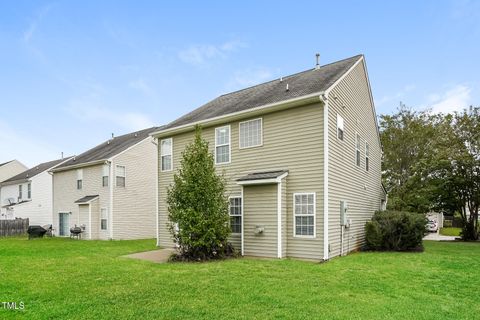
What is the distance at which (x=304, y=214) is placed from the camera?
1101 centimetres

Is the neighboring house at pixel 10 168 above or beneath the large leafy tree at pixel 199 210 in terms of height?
above

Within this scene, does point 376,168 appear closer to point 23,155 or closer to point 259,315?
point 259,315

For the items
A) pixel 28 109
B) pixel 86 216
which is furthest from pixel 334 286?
pixel 28 109

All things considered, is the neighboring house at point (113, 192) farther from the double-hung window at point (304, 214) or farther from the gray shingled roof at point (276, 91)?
the double-hung window at point (304, 214)

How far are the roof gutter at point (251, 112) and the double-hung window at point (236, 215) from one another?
3.14 metres

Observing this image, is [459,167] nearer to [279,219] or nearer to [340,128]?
[340,128]

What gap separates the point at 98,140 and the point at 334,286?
1023 inches

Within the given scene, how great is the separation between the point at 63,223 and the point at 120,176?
23.4 ft

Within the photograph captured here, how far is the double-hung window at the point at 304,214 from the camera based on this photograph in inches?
426

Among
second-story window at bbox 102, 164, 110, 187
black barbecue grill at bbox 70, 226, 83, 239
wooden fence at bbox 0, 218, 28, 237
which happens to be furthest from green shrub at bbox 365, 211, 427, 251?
wooden fence at bbox 0, 218, 28, 237

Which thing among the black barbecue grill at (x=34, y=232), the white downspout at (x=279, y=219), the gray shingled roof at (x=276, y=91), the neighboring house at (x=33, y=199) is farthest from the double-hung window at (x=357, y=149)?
the neighboring house at (x=33, y=199)

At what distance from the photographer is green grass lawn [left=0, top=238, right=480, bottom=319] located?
532 centimetres

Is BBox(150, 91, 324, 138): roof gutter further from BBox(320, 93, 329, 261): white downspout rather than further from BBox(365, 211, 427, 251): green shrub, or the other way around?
BBox(365, 211, 427, 251): green shrub

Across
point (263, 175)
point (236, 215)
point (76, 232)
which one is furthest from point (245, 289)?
point (76, 232)
